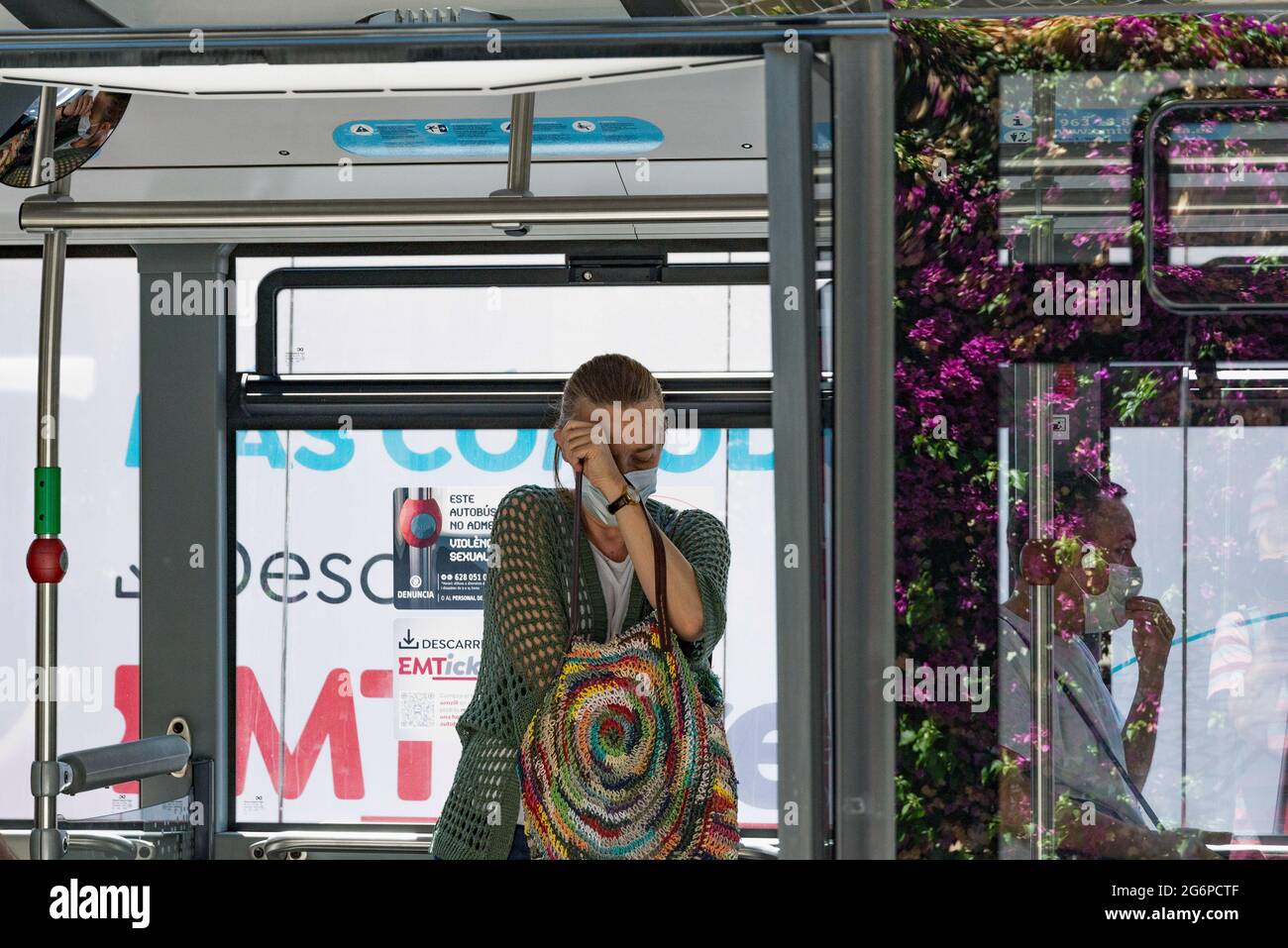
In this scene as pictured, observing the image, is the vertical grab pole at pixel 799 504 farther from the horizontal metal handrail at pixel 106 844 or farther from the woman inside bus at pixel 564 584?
the horizontal metal handrail at pixel 106 844

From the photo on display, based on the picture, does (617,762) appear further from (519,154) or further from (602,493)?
(519,154)

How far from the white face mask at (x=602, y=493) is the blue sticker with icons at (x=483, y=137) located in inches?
53.5

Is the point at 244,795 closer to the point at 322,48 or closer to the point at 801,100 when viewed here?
the point at 322,48

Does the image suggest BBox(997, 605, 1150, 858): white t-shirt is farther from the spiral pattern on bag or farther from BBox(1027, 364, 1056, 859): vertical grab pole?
the spiral pattern on bag

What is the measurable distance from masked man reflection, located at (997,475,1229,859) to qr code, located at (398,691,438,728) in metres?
2.72

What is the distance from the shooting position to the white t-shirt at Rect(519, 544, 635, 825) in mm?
1877

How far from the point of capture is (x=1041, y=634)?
1.34m

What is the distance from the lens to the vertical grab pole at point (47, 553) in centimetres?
190

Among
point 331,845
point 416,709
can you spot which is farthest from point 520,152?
point 331,845

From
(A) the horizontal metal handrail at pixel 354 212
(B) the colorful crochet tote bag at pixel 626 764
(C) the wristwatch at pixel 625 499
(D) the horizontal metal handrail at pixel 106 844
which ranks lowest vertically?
(D) the horizontal metal handrail at pixel 106 844

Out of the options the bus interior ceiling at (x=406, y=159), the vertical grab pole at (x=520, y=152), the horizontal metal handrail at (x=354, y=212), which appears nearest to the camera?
the vertical grab pole at (x=520, y=152)

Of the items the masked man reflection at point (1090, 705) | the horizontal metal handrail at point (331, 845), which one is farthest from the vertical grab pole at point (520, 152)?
the horizontal metal handrail at point (331, 845)

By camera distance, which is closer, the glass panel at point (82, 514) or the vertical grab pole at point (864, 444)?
the vertical grab pole at point (864, 444)
